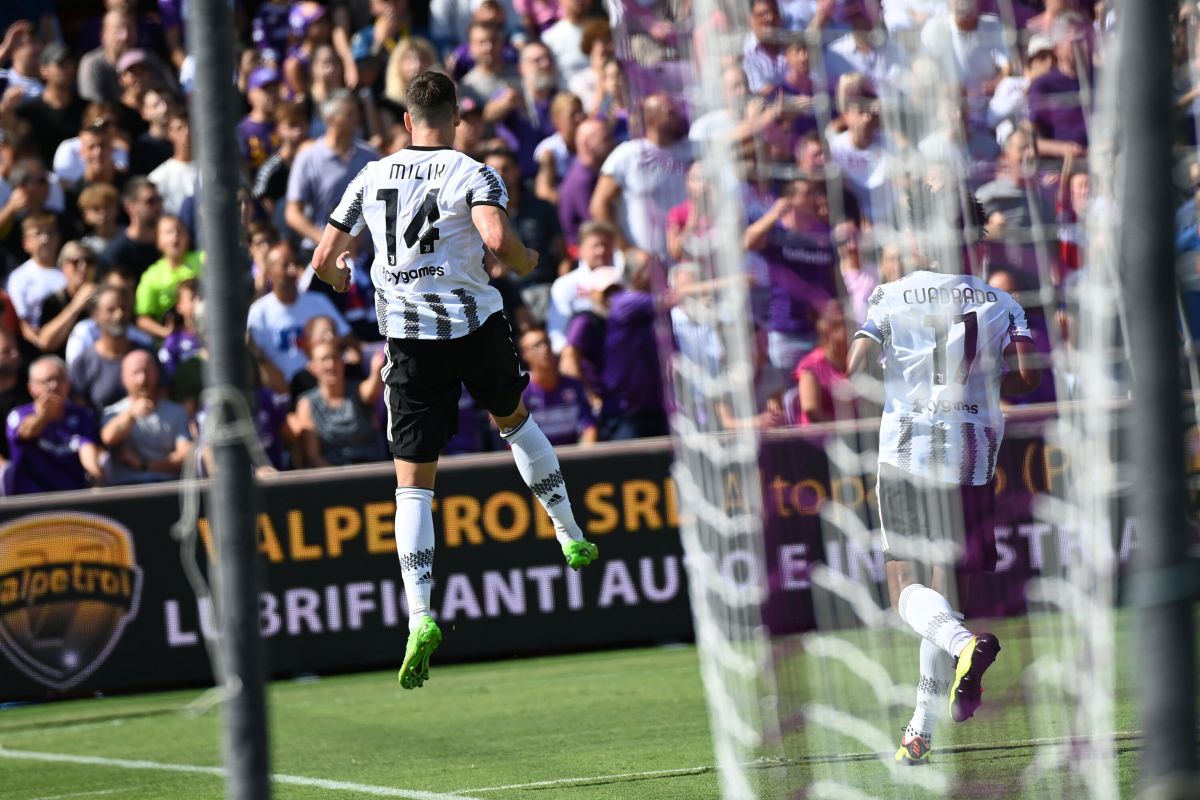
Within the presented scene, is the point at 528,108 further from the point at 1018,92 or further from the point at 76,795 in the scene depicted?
the point at 76,795

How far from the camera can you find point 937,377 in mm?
7168

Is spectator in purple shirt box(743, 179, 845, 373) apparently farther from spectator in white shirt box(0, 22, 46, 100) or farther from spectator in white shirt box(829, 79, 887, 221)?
spectator in white shirt box(0, 22, 46, 100)

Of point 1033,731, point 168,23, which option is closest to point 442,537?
point 1033,731

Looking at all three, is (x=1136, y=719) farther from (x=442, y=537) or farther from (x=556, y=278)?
(x=556, y=278)

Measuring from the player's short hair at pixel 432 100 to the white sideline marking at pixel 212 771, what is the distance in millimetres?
2695

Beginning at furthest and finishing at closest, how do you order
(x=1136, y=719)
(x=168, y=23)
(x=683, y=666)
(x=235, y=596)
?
1. (x=168, y=23)
2. (x=683, y=666)
3. (x=1136, y=719)
4. (x=235, y=596)

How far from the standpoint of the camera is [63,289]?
12.9 m

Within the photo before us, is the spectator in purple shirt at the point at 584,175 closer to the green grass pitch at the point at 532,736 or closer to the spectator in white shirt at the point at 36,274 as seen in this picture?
the green grass pitch at the point at 532,736

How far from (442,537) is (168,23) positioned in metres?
6.35

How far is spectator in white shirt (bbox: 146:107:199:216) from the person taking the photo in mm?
13484

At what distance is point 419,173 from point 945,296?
2.17 m

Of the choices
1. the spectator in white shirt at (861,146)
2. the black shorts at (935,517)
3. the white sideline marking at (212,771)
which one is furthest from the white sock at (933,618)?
the spectator in white shirt at (861,146)

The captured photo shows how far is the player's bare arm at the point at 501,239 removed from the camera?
6.62m

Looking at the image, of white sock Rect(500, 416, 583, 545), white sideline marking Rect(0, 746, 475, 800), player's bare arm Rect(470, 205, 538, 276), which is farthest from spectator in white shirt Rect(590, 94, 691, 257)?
white sideline marking Rect(0, 746, 475, 800)
